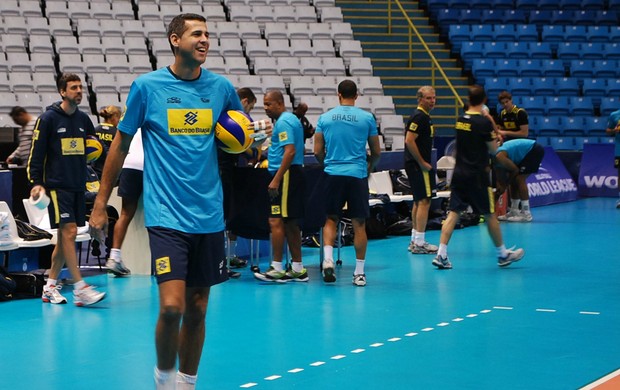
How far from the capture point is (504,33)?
24500 millimetres

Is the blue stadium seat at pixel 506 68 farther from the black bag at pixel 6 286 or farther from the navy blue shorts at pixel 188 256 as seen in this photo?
the navy blue shorts at pixel 188 256

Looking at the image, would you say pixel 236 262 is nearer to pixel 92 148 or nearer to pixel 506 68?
pixel 92 148

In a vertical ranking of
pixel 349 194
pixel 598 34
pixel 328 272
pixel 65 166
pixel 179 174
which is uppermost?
pixel 598 34

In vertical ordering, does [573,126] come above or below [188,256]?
above

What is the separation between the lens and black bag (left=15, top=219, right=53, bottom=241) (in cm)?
955

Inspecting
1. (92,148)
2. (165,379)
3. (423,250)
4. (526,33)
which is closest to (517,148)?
(423,250)

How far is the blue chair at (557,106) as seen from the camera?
22672 millimetres

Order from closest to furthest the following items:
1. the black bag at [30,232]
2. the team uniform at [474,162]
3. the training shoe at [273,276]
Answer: the black bag at [30,232] → the training shoe at [273,276] → the team uniform at [474,162]

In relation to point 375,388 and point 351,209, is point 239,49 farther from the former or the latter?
point 375,388

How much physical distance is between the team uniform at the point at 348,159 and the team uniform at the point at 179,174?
4.72 metres

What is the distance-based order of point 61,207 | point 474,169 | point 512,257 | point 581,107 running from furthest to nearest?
point 581,107
point 512,257
point 474,169
point 61,207

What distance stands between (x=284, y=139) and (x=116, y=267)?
2072 millimetres

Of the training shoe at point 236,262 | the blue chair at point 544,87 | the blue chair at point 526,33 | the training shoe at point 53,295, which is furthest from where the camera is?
the blue chair at point 526,33

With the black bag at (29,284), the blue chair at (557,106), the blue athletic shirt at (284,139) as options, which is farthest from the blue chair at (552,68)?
the black bag at (29,284)
